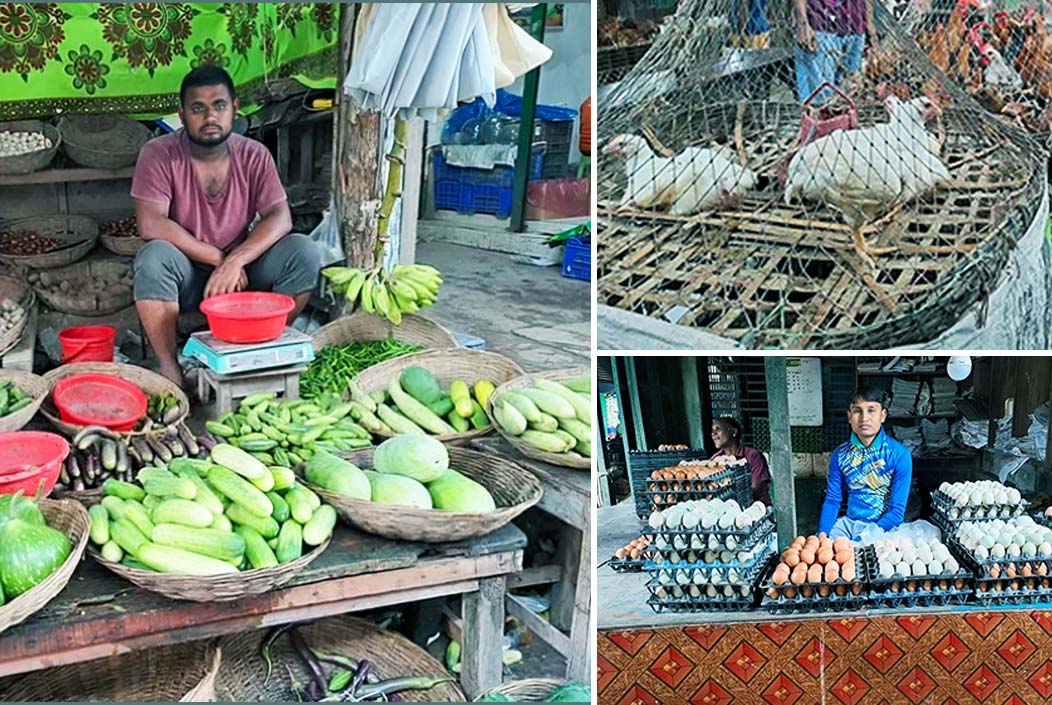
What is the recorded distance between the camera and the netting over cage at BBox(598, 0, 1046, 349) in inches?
116

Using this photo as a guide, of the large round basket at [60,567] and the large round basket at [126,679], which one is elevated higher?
the large round basket at [60,567]

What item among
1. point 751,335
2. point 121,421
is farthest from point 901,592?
point 121,421

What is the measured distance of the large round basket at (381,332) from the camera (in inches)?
134

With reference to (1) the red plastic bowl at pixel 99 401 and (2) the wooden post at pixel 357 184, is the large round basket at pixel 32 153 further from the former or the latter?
(2) the wooden post at pixel 357 184

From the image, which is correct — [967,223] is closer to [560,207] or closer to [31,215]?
[560,207]

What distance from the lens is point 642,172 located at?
300cm

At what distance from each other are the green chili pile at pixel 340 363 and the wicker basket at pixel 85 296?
562 mm

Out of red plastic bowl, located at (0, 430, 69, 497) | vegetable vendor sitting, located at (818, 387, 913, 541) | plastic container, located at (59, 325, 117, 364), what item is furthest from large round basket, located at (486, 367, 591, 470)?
red plastic bowl, located at (0, 430, 69, 497)

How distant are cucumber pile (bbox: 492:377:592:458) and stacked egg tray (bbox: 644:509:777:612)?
0.37 meters

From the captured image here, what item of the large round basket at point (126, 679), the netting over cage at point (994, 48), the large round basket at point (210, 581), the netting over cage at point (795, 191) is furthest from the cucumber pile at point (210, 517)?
the netting over cage at point (994, 48)

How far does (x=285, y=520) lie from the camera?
2.97 metres

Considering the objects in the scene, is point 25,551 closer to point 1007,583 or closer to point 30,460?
point 30,460

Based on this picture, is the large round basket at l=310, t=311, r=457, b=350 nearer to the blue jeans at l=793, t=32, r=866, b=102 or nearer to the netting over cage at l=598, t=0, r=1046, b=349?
the netting over cage at l=598, t=0, r=1046, b=349

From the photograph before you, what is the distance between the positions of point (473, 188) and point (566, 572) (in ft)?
4.00
